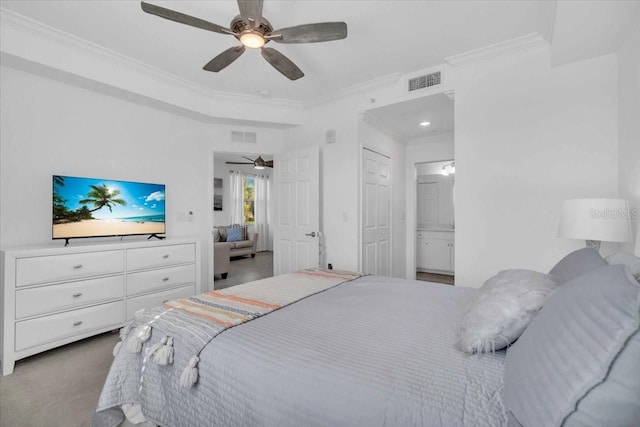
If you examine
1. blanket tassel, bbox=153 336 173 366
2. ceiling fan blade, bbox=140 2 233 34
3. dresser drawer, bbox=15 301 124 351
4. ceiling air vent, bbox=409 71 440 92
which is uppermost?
Result: ceiling air vent, bbox=409 71 440 92

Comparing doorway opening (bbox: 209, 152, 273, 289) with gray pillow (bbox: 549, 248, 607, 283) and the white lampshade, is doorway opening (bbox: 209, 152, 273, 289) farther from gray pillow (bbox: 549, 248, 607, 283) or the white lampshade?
gray pillow (bbox: 549, 248, 607, 283)

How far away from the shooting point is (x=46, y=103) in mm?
2793

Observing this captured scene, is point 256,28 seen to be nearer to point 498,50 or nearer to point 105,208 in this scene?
point 498,50

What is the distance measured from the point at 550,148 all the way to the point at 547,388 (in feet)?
8.52

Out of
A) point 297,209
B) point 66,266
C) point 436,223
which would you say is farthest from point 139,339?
point 436,223

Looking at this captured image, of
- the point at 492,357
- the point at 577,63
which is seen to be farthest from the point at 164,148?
the point at 577,63

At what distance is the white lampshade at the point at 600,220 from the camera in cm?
180

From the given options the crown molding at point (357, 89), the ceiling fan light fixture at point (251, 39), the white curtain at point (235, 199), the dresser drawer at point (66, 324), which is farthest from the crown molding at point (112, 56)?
the white curtain at point (235, 199)

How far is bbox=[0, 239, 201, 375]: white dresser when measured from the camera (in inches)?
87.4

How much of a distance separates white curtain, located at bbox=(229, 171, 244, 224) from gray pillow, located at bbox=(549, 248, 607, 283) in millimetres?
7686

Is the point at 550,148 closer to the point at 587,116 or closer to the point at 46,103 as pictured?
the point at 587,116

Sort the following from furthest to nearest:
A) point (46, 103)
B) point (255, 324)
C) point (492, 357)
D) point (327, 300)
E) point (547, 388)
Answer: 1. point (46, 103)
2. point (327, 300)
3. point (255, 324)
4. point (492, 357)
5. point (547, 388)

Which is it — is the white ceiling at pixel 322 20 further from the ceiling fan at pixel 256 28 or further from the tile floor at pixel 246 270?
the tile floor at pixel 246 270

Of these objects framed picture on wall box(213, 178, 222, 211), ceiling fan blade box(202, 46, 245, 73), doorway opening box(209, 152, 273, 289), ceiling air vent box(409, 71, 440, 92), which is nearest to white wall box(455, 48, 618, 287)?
ceiling air vent box(409, 71, 440, 92)
